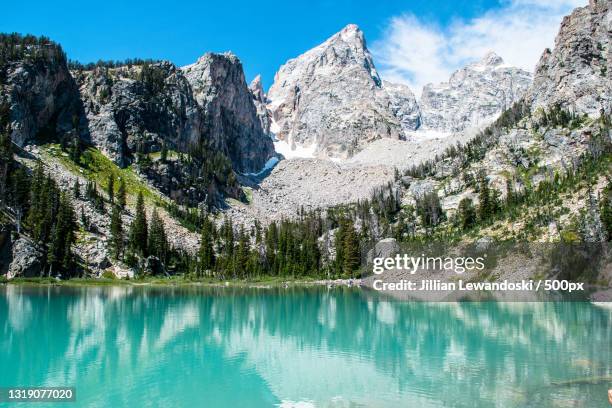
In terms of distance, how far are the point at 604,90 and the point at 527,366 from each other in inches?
5829

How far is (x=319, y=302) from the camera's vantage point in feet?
210

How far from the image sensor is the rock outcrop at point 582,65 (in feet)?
480

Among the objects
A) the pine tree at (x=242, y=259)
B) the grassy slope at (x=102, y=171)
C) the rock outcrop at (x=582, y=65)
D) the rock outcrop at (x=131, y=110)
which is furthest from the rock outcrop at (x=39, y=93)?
the rock outcrop at (x=582, y=65)

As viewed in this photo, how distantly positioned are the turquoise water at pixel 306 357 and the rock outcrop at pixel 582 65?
387ft

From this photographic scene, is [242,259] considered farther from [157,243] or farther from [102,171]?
[102,171]

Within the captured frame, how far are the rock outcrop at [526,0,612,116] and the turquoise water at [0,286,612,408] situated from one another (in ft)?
387

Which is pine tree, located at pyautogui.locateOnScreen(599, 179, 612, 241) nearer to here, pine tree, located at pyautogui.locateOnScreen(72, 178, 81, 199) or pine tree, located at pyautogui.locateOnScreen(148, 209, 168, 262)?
pine tree, located at pyautogui.locateOnScreen(148, 209, 168, 262)

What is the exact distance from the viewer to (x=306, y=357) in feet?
95.8

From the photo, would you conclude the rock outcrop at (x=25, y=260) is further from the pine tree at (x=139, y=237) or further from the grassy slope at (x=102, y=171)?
the grassy slope at (x=102, y=171)

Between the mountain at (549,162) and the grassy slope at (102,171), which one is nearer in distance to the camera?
the mountain at (549,162)

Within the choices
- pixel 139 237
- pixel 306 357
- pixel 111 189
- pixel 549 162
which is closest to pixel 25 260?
pixel 139 237

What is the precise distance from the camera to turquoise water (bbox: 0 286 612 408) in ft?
67.8

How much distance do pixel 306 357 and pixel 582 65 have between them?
163344 millimetres

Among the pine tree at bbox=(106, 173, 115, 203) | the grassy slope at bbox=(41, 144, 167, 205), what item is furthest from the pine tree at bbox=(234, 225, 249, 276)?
the grassy slope at bbox=(41, 144, 167, 205)
